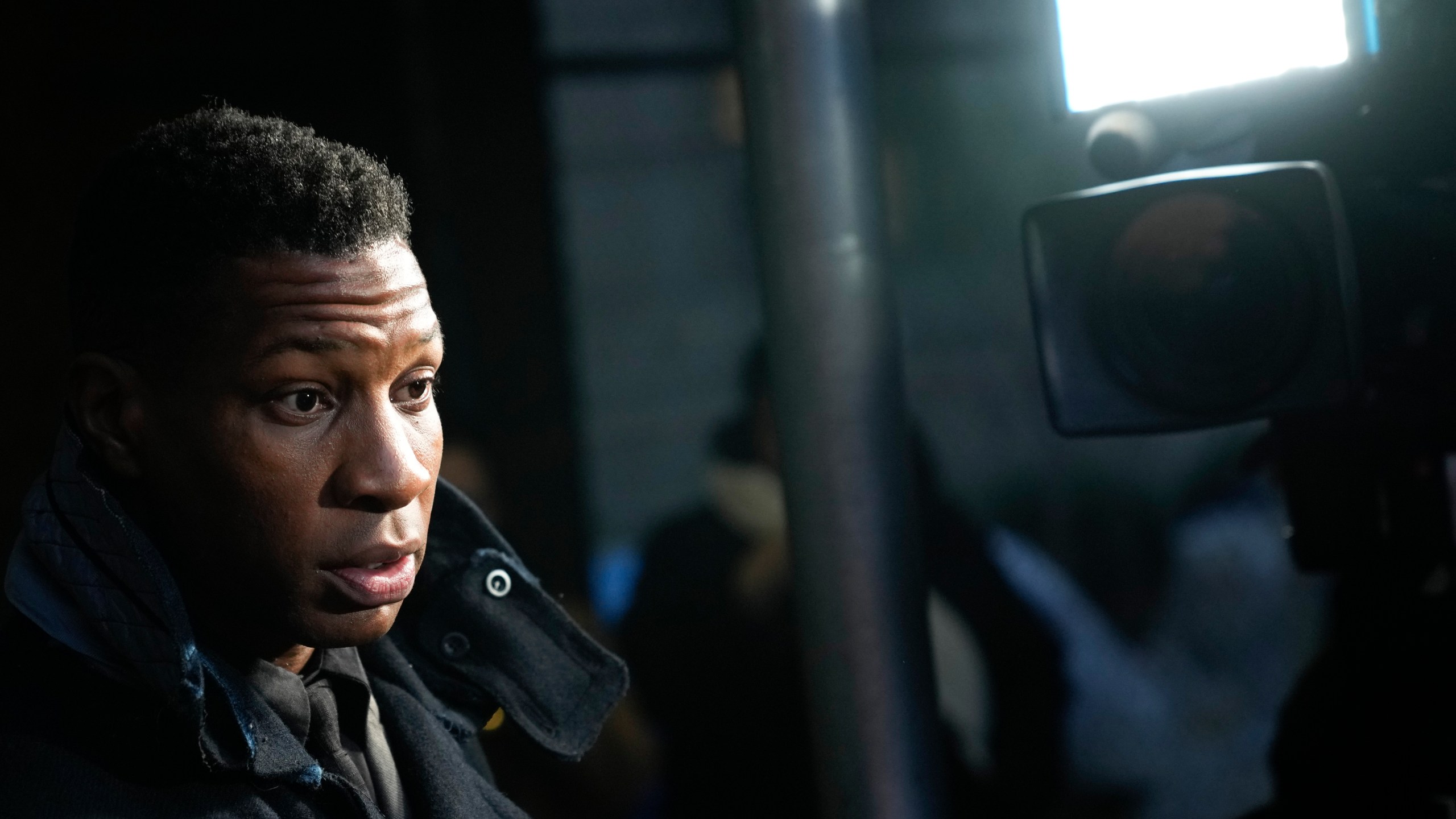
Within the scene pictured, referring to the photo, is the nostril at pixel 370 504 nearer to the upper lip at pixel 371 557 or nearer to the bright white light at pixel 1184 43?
the upper lip at pixel 371 557

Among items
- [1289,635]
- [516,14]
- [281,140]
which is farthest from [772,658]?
[281,140]

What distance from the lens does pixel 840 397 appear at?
1.22m

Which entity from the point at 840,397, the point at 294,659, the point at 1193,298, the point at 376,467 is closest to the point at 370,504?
the point at 376,467

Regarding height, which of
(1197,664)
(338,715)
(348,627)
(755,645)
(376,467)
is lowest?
(1197,664)

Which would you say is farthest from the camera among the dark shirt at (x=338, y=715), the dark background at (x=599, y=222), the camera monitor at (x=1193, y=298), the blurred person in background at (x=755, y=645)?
the blurred person in background at (x=755, y=645)

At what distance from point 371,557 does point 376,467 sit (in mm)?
65

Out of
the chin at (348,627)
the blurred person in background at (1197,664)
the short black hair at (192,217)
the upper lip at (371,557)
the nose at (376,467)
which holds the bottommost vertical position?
the blurred person in background at (1197,664)

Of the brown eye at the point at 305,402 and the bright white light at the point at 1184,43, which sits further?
the bright white light at the point at 1184,43

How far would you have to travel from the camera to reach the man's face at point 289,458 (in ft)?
2.62

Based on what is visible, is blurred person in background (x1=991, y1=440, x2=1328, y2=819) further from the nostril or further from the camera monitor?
the nostril

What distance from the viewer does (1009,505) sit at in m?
3.08

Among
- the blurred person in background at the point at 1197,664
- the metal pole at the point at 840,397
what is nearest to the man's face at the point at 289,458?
the metal pole at the point at 840,397

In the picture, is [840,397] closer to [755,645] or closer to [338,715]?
[338,715]

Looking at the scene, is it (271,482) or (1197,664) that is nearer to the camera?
(271,482)
